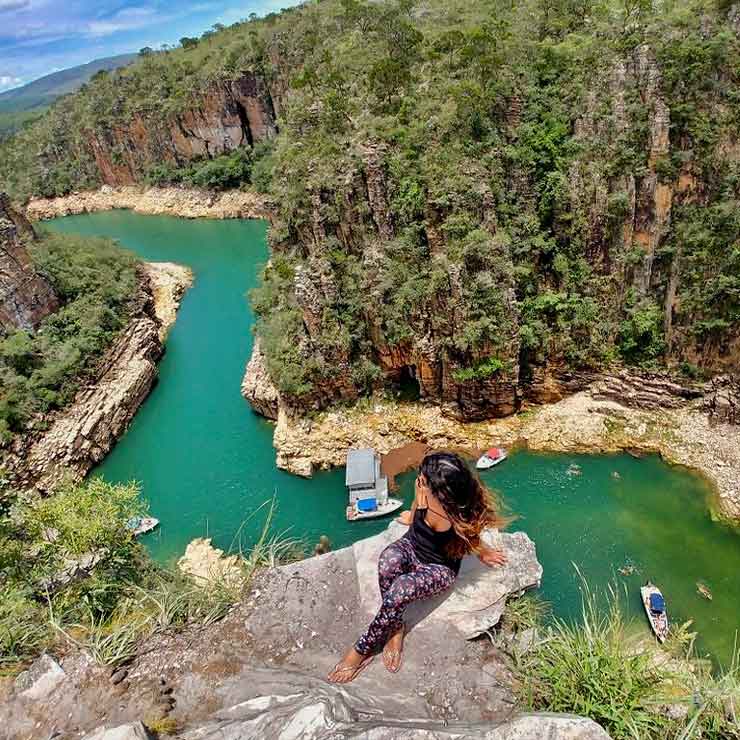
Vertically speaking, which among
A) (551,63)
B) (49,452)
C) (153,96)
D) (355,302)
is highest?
(153,96)

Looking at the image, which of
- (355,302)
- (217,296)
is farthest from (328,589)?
(217,296)

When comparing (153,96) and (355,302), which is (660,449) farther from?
(153,96)

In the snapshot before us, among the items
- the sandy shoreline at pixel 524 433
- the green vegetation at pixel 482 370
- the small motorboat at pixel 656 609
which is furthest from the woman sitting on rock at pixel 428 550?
the green vegetation at pixel 482 370

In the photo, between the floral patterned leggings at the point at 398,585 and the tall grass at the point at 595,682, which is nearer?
the tall grass at the point at 595,682

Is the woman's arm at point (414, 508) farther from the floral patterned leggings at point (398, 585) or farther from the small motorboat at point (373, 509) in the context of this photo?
the small motorboat at point (373, 509)

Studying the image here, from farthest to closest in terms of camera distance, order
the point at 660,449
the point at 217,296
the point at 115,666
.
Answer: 1. the point at 217,296
2. the point at 660,449
3. the point at 115,666

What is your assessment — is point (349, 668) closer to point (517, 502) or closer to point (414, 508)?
point (414, 508)

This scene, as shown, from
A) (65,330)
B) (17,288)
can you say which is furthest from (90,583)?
(17,288)
